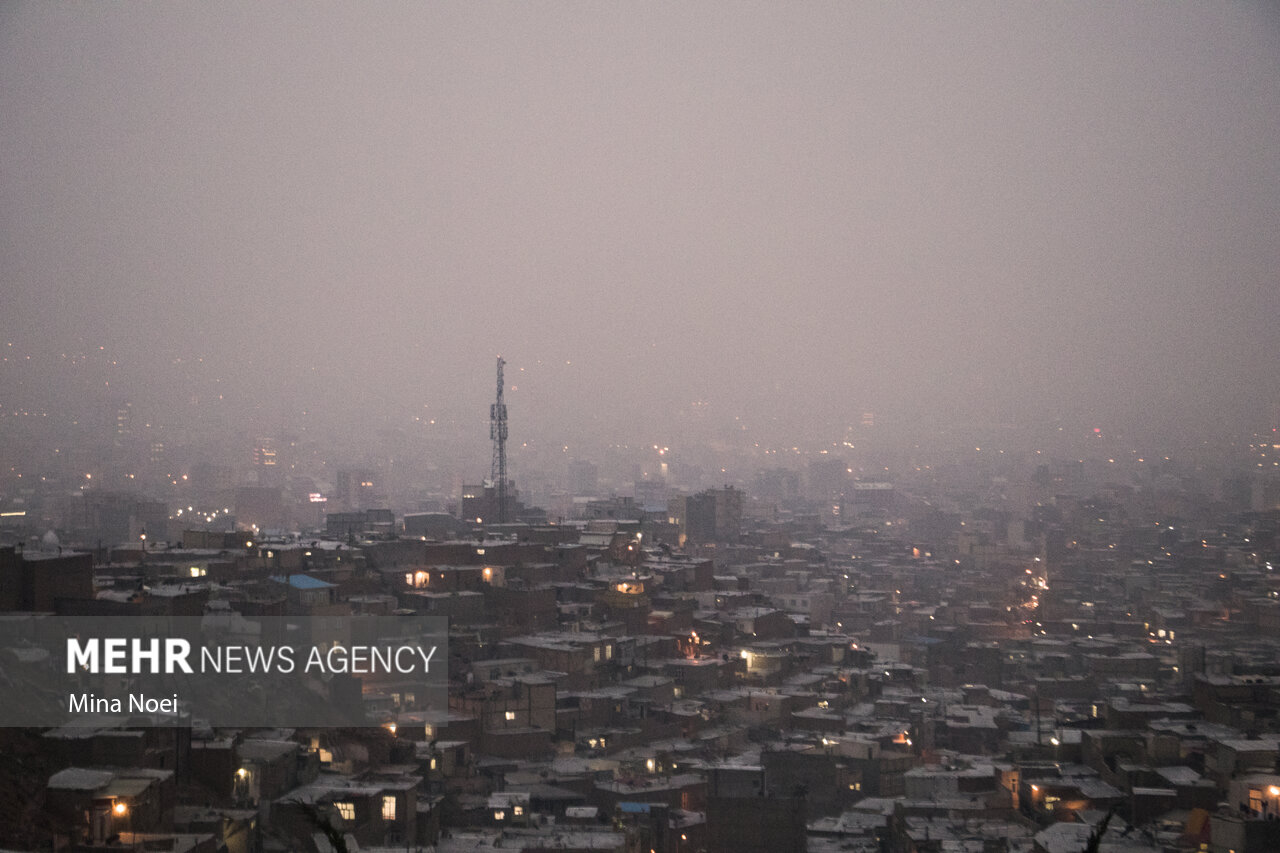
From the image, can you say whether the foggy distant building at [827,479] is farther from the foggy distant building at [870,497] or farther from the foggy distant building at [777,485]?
the foggy distant building at [870,497]

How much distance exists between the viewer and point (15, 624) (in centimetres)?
1158

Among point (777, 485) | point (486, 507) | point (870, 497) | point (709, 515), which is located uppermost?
point (486, 507)

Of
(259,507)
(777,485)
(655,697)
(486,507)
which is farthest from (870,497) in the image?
(655,697)

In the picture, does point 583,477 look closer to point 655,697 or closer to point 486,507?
point 486,507

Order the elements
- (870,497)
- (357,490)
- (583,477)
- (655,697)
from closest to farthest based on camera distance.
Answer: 1. (655,697)
2. (357,490)
3. (583,477)
4. (870,497)

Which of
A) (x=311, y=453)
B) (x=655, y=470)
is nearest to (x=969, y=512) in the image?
(x=655, y=470)

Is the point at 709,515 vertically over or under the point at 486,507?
under

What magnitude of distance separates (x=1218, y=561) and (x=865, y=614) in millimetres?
12420

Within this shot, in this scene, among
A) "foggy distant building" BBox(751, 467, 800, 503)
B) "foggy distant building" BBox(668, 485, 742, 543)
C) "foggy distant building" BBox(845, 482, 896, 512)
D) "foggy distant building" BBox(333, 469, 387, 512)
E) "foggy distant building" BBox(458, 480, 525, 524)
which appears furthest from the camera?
"foggy distant building" BBox(751, 467, 800, 503)

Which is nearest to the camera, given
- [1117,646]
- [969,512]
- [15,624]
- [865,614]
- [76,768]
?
[76,768]

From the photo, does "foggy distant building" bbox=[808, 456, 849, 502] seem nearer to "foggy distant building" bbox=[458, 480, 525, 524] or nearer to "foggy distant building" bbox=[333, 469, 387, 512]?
"foggy distant building" bbox=[333, 469, 387, 512]

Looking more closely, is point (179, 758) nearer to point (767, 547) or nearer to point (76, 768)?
point (76, 768)

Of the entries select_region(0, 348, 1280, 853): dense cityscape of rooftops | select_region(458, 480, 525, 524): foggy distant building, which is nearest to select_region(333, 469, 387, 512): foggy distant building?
select_region(0, 348, 1280, 853): dense cityscape of rooftops

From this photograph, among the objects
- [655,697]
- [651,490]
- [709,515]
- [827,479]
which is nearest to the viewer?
[655,697]
